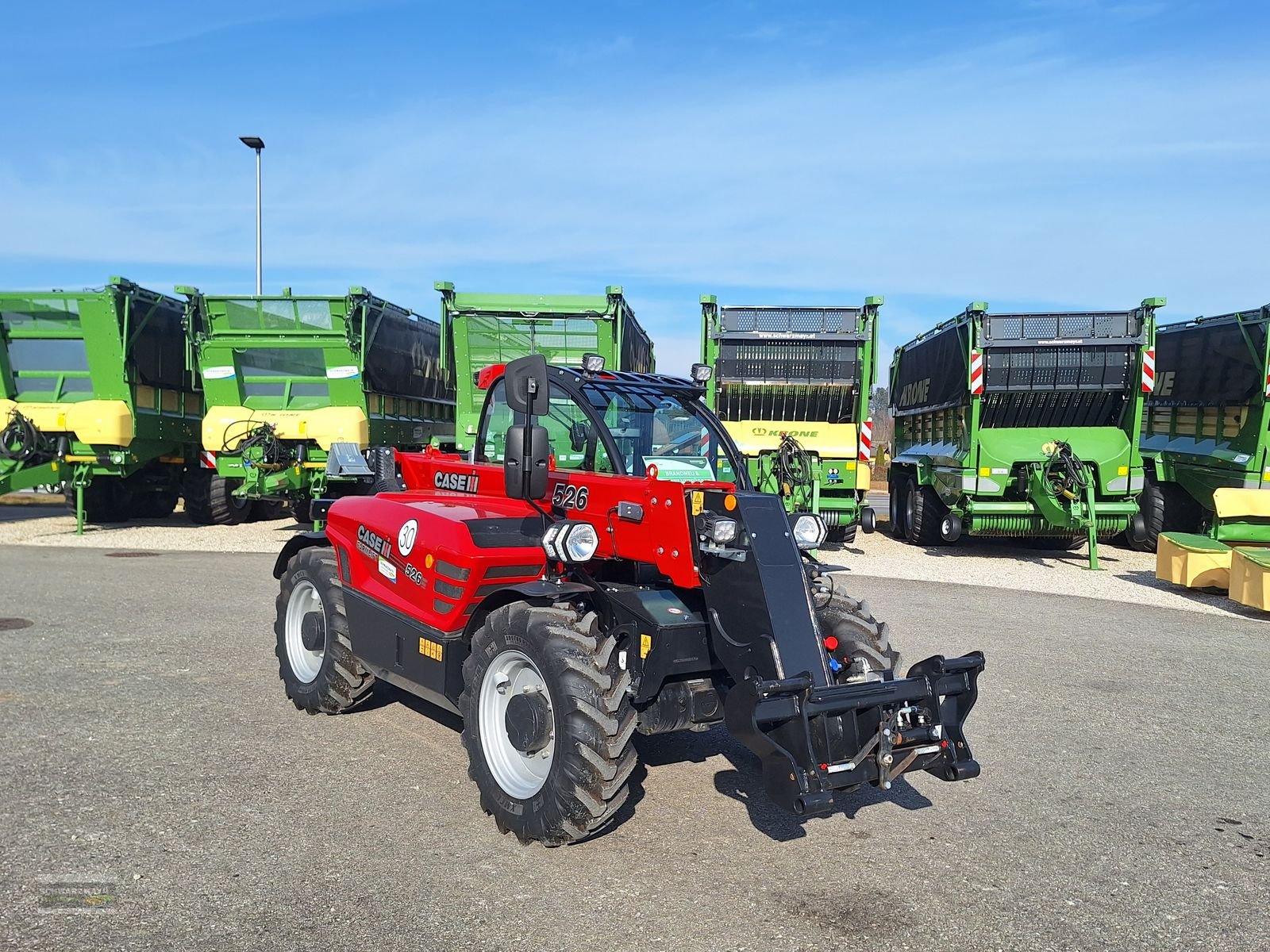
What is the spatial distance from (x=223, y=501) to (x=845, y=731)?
14.4 meters

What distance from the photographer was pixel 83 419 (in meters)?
14.4

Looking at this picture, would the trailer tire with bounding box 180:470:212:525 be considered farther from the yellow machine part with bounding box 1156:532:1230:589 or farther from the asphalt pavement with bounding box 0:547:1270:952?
the yellow machine part with bounding box 1156:532:1230:589

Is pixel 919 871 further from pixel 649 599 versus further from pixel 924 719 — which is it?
pixel 649 599

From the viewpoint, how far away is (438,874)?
149 inches

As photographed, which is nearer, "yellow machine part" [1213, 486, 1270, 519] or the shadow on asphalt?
the shadow on asphalt

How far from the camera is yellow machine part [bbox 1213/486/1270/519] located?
11039 millimetres

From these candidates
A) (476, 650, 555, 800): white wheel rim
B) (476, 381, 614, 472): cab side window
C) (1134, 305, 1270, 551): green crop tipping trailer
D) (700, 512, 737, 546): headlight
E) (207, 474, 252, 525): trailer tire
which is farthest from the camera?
(207, 474, 252, 525): trailer tire

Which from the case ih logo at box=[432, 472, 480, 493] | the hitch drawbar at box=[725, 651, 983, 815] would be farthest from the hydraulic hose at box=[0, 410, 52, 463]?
the hitch drawbar at box=[725, 651, 983, 815]

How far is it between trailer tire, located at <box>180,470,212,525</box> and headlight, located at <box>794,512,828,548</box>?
545 inches

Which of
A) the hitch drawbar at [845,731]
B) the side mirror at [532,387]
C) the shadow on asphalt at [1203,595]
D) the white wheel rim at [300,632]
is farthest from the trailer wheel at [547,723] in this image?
the shadow on asphalt at [1203,595]

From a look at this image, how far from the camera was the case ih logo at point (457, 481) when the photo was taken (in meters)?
5.82

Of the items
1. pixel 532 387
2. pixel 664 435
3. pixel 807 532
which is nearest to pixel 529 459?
pixel 532 387

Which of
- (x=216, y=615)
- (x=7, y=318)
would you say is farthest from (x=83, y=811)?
(x=7, y=318)

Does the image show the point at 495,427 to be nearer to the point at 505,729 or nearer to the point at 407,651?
the point at 407,651
